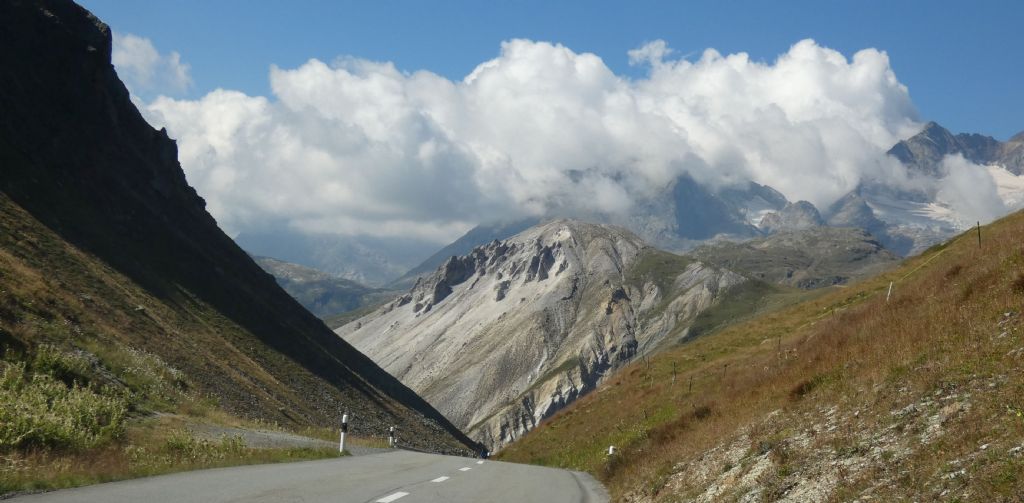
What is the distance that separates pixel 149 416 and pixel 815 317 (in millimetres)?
41777

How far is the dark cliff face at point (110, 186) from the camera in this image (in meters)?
73.9

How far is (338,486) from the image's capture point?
14.0 m

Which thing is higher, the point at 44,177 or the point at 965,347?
the point at 44,177

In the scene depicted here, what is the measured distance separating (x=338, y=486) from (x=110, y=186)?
88.6 metres

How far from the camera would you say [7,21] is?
85.8 m

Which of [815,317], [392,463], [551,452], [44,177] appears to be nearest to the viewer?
[392,463]

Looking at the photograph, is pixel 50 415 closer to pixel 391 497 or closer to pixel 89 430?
pixel 89 430

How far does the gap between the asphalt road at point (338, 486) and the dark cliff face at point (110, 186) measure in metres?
51.4

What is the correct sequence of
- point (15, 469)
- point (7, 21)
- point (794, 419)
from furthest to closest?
point (7, 21)
point (794, 419)
point (15, 469)

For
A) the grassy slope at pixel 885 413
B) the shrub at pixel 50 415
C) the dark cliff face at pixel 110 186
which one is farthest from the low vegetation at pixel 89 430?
the dark cliff face at pixel 110 186

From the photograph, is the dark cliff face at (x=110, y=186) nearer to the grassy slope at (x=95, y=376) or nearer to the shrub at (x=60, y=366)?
the grassy slope at (x=95, y=376)

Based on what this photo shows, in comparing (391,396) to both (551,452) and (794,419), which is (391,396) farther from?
(794,419)

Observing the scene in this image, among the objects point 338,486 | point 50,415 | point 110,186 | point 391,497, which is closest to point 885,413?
point 391,497

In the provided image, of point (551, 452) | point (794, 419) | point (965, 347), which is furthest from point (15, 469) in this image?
point (551, 452)
